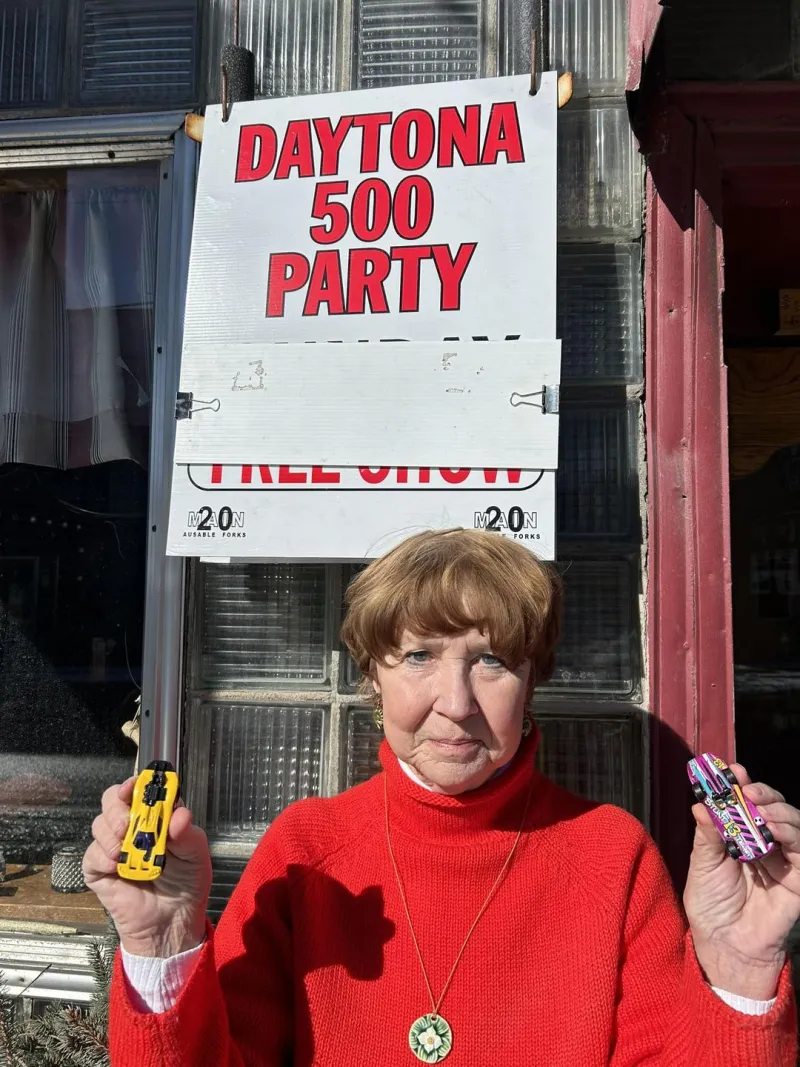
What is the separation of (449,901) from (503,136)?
1.83 meters

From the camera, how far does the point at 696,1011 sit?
113 centimetres

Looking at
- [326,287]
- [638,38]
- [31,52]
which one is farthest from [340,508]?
[31,52]

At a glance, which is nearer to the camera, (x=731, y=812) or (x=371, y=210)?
(x=731, y=812)

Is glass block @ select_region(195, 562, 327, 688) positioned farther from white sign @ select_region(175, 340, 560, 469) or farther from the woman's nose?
the woman's nose

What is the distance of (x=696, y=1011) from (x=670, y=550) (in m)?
1.15

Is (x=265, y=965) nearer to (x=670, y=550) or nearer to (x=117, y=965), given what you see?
(x=117, y=965)

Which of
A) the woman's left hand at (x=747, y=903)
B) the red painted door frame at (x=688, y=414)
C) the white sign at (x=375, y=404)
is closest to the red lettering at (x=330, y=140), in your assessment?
the white sign at (x=375, y=404)

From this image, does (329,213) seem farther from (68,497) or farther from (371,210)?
(68,497)

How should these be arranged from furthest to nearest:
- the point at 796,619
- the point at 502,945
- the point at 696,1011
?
the point at 796,619 → the point at 502,945 → the point at 696,1011

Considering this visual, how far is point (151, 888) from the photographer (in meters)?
1.13

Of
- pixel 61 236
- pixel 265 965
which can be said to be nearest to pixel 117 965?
pixel 265 965

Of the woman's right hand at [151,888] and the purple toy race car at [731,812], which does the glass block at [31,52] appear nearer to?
the woman's right hand at [151,888]

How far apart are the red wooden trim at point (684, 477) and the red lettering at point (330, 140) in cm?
84

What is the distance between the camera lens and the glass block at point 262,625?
2.21 metres
